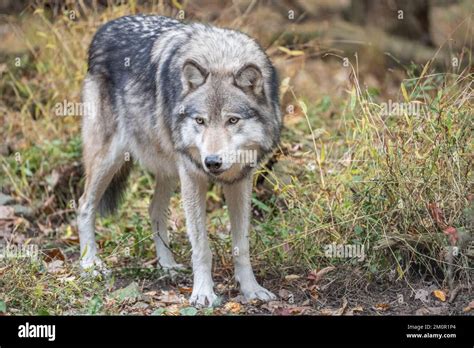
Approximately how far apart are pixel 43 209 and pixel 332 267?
3.66 m

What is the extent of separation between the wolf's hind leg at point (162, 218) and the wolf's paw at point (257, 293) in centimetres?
104

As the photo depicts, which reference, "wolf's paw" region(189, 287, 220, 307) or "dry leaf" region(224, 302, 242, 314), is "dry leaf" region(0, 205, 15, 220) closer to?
"wolf's paw" region(189, 287, 220, 307)

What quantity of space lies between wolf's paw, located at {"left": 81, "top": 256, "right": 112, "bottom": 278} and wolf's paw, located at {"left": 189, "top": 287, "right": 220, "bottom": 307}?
0.90 m

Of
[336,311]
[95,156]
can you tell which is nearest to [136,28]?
[95,156]

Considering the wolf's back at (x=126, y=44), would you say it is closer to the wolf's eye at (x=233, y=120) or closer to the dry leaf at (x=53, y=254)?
the wolf's eye at (x=233, y=120)

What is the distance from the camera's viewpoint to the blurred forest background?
5895mm

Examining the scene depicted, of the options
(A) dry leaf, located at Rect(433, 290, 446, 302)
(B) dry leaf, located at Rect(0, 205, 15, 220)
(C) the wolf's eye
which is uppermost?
(C) the wolf's eye

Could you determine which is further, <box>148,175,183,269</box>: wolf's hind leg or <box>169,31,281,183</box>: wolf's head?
<box>148,175,183,269</box>: wolf's hind leg

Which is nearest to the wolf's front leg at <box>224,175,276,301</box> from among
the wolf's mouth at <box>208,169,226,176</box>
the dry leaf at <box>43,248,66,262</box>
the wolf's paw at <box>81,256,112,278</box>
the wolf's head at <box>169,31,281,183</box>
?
the wolf's head at <box>169,31,281,183</box>

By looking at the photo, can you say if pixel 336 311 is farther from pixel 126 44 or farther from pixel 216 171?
pixel 126 44

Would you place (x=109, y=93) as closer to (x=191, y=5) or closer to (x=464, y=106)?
(x=464, y=106)

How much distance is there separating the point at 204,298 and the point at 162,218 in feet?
4.73

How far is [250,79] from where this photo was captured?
5.81 metres
